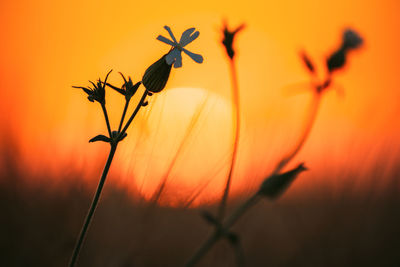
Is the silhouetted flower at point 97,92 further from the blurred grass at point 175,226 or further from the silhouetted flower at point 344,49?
the silhouetted flower at point 344,49

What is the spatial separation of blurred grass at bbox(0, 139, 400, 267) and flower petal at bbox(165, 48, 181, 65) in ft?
1.35

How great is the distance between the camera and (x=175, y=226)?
1.54m

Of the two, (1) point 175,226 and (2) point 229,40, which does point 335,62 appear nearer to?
(2) point 229,40

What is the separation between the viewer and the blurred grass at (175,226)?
1.16 meters

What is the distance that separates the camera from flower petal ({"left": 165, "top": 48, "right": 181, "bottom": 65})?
2.65ft

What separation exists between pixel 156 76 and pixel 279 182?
0.43 meters

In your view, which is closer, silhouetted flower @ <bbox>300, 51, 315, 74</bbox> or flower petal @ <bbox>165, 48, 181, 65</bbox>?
flower petal @ <bbox>165, 48, 181, 65</bbox>

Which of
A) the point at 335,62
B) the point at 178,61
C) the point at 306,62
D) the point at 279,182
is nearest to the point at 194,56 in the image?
the point at 178,61

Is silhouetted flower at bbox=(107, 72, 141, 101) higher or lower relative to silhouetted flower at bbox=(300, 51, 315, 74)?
lower

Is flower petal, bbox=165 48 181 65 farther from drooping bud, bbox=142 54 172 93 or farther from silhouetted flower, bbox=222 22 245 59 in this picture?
silhouetted flower, bbox=222 22 245 59

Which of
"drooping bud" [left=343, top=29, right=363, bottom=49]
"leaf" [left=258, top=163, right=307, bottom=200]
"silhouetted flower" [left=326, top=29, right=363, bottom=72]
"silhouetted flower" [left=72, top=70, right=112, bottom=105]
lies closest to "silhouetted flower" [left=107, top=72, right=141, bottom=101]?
"silhouetted flower" [left=72, top=70, right=112, bottom=105]

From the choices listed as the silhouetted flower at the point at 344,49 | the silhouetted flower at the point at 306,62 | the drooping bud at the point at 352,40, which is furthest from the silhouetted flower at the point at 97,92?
the drooping bud at the point at 352,40

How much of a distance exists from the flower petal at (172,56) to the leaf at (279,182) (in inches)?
16.2

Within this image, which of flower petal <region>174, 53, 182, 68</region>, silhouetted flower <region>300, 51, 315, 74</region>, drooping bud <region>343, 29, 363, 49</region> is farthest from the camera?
drooping bud <region>343, 29, 363, 49</region>
